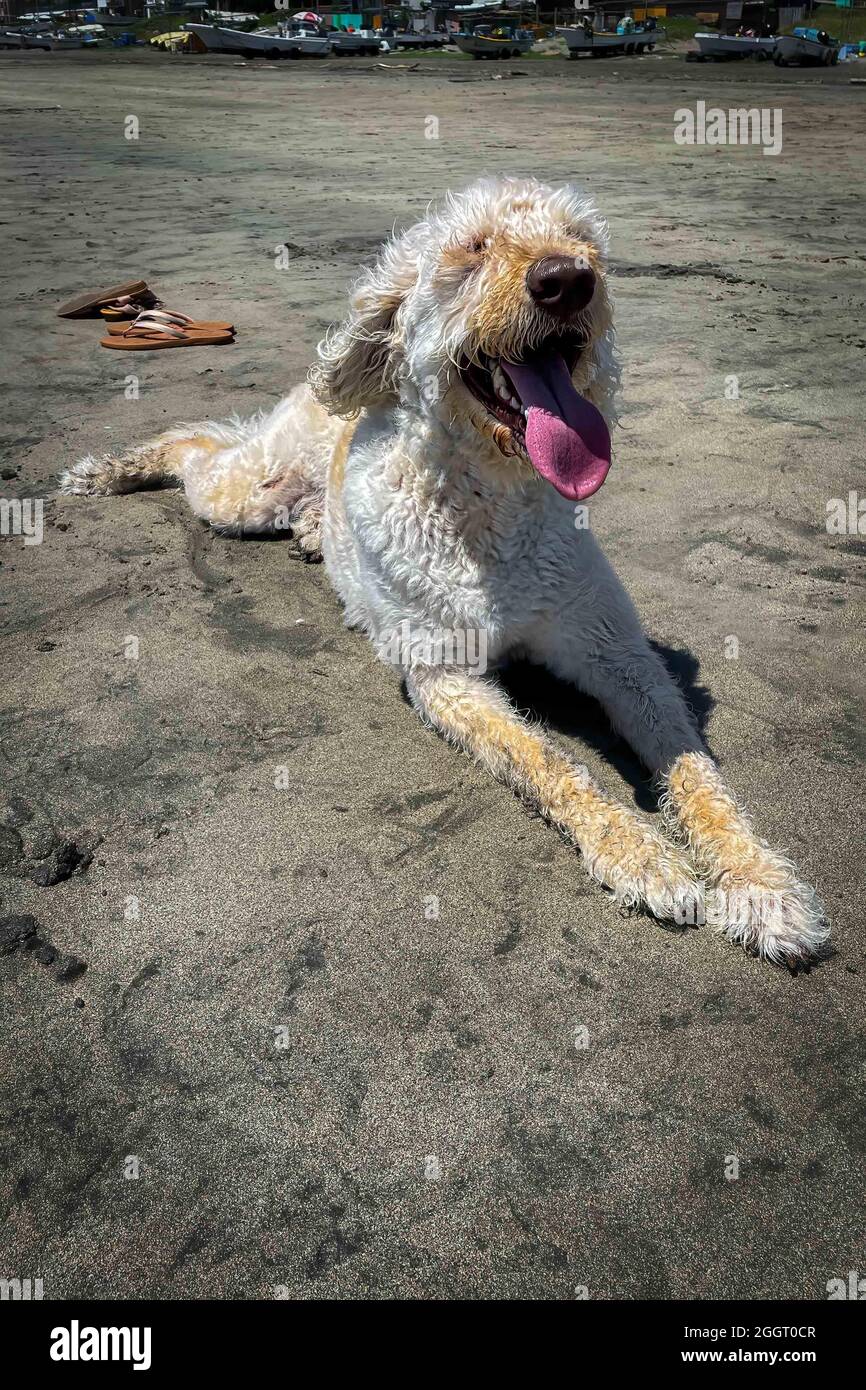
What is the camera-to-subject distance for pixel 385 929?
298 cm

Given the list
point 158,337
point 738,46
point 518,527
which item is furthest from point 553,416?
point 738,46

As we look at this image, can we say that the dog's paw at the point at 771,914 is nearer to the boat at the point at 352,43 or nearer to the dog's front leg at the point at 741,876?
the dog's front leg at the point at 741,876

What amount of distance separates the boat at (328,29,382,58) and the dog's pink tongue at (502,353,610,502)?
2282 inches

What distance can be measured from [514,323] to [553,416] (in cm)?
29

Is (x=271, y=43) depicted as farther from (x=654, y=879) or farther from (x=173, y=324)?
(x=654, y=879)

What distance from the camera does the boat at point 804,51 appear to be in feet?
137

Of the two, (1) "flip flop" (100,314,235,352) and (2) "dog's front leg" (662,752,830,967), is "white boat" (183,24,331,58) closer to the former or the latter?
(1) "flip flop" (100,314,235,352)

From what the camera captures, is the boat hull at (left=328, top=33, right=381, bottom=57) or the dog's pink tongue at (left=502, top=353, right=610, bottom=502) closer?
the dog's pink tongue at (left=502, top=353, right=610, bottom=502)

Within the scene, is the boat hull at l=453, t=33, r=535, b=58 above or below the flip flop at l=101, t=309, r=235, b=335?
above

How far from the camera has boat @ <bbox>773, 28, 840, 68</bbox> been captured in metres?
41.7

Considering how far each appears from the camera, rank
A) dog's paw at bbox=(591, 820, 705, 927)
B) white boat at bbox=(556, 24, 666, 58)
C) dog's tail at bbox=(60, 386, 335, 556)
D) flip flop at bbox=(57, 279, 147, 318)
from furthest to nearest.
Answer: white boat at bbox=(556, 24, 666, 58) < flip flop at bbox=(57, 279, 147, 318) < dog's tail at bbox=(60, 386, 335, 556) < dog's paw at bbox=(591, 820, 705, 927)

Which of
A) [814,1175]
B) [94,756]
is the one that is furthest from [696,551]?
[814,1175]

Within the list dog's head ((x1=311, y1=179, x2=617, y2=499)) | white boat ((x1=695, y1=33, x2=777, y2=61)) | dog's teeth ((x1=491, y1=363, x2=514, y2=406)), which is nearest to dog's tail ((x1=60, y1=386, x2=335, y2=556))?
dog's head ((x1=311, y1=179, x2=617, y2=499))

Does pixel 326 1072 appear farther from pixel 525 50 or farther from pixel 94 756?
pixel 525 50
